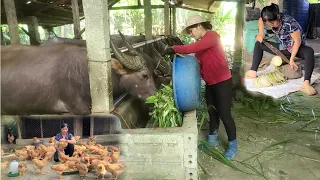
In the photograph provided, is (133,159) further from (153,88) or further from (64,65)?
(64,65)

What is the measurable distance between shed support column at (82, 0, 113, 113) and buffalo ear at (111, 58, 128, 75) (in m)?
0.80

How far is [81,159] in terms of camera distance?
2.96 m

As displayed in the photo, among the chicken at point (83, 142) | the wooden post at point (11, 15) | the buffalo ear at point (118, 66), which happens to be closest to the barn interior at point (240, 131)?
the wooden post at point (11, 15)

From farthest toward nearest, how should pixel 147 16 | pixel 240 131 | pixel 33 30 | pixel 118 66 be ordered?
pixel 33 30, pixel 147 16, pixel 240 131, pixel 118 66

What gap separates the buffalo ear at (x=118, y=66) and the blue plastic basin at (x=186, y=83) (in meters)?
0.92

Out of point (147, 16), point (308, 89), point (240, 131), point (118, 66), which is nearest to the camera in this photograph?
point (118, 66)

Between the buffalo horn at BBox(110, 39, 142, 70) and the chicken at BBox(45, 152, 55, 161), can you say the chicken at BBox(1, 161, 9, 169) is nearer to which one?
the chicken at BBox(45, 152, 55, 161)

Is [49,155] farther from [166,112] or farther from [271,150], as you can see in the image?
[271,150]

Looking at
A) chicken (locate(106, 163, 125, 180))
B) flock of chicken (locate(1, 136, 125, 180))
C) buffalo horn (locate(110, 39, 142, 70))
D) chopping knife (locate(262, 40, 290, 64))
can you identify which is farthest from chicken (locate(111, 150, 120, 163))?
chopping knife (locate(262, 40, 290, 64))

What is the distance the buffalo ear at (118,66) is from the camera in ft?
13.1

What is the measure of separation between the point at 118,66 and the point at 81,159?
1.62m

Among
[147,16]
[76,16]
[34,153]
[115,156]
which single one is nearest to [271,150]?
[115,156]

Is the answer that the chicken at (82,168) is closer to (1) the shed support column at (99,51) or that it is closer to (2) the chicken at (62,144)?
(2) the chicken at (62,144)

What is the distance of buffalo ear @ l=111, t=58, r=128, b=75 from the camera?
400cm
